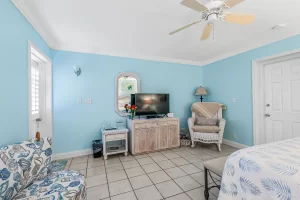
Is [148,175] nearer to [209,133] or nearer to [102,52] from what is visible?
[209,133]

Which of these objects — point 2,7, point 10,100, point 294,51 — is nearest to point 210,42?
point 294,51

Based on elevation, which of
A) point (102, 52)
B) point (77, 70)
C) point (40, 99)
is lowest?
point (40, 99)

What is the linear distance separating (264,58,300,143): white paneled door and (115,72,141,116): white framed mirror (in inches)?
113

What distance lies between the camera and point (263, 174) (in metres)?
0.95

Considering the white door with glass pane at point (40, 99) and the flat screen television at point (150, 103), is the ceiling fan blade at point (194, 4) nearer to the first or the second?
the flat screen television at point (150, 103)

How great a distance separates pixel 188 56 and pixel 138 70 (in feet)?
4.74

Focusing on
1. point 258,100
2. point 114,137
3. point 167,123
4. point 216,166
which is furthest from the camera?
point 167,123

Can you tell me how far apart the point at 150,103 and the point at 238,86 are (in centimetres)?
217

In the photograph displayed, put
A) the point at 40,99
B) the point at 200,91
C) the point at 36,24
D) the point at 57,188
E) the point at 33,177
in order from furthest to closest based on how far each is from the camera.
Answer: the point at 200,91 → the point at 40,99 → the point at 36,24 → the point at 33,177 → the point at 57,188

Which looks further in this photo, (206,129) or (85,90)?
(206,129)

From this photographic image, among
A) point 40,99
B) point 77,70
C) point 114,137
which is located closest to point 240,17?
point 114,137

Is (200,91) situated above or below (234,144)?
above

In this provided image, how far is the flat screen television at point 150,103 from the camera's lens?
3213mm

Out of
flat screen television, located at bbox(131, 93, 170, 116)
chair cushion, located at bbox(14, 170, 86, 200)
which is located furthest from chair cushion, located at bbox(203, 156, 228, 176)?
flat screen television, located at bbox(131, 93, 170, 116)
